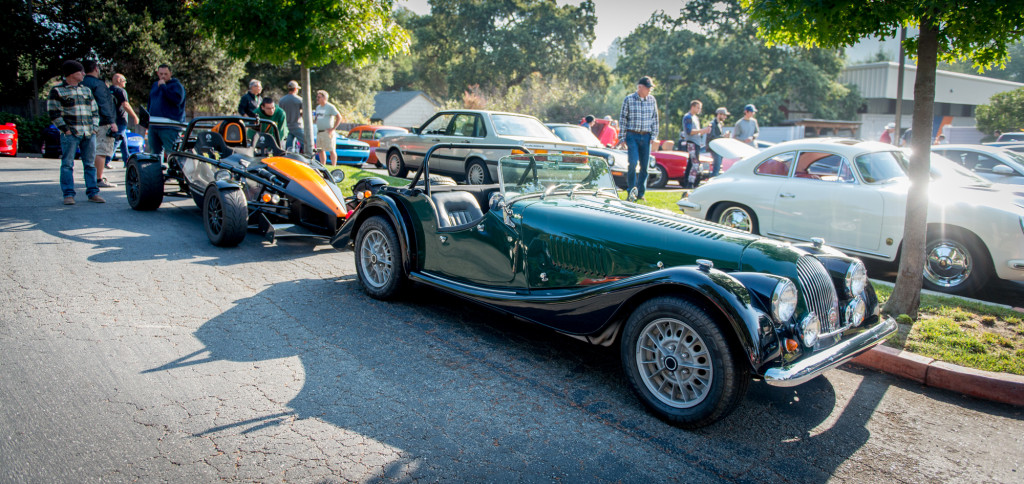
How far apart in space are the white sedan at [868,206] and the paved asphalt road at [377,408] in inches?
108

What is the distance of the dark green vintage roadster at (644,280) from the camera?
3125mm

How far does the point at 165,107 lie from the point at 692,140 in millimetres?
10684

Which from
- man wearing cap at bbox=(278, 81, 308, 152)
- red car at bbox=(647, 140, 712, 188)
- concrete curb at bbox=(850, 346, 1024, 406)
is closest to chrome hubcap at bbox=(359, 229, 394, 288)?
concrete curb at bbox=(850, 346, 1024, 406)

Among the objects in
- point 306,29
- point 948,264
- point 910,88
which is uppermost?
point 910,88

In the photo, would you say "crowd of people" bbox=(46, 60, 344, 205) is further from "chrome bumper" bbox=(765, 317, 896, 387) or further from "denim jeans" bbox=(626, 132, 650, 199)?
"chrome bumper" bbox=(765, 317, 896, 387)

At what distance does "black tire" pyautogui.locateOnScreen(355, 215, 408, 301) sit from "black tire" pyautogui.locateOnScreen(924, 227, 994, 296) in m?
5.27

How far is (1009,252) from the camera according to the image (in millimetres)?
5688

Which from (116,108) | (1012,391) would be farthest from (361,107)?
(1012,391)

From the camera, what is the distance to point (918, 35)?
497 centimetres

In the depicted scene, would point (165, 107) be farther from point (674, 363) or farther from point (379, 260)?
point (674, 363)

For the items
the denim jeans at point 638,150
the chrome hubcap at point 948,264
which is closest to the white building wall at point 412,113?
the denim jeans at point 638,150

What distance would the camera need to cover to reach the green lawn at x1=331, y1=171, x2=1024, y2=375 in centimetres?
423

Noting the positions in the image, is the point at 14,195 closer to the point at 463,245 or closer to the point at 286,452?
the point at 463,245

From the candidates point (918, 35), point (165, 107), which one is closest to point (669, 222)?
point (918, 35)
